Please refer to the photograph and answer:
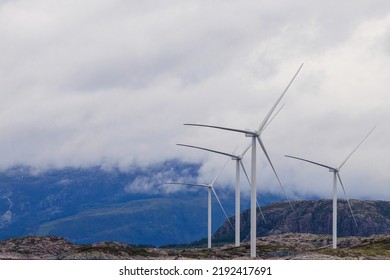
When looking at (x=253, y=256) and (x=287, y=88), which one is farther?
(x=253, y=256)

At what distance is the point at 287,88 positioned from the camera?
164500mm

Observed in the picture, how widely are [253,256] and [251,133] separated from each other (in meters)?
34.1
